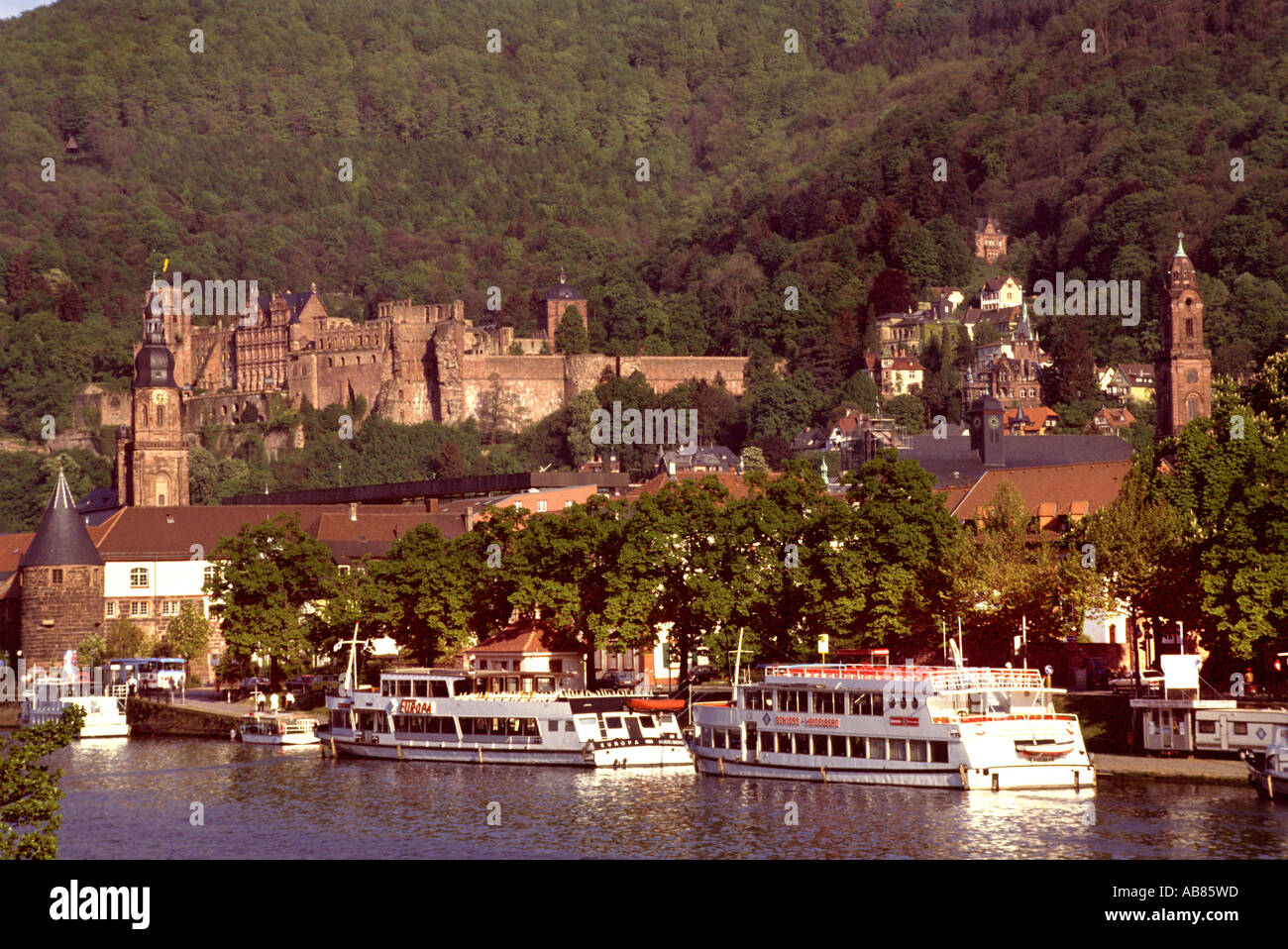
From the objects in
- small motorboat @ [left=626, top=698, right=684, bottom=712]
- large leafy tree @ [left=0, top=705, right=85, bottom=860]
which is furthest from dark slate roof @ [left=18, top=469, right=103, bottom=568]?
large leafy tree @ [left=0, top=705, right=85, bottom=860]

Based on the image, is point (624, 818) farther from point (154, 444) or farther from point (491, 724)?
point (154, 444)

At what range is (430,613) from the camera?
79.0 metres

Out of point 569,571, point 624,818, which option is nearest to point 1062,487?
point 569,571

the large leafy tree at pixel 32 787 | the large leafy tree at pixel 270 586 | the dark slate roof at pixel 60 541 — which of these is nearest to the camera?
the large leafy tree at pixel 32 787

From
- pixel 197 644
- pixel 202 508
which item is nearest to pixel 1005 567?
pixel 197 644

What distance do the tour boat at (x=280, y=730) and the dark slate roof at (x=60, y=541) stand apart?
26.8 meters

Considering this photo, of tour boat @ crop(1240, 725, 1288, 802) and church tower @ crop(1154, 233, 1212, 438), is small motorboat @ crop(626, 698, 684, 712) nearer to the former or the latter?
tour boat @ crop(1240, 725, 1288, 802)

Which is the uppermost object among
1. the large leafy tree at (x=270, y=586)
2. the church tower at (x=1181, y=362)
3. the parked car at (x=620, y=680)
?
the church tower at (x=1181, y=362)

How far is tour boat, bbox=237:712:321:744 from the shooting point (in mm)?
74250

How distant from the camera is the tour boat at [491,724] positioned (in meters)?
63.7

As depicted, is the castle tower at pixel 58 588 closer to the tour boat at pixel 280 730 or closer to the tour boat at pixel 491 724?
the tour boat at pixel 280 730

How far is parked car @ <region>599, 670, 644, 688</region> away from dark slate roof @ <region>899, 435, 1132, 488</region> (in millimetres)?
38892

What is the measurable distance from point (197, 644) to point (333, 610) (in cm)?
1936

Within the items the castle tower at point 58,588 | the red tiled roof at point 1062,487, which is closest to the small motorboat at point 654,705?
the red tiled roof at point 1062,487
